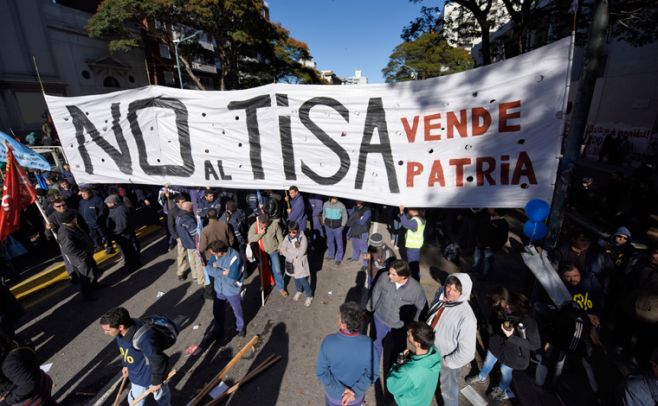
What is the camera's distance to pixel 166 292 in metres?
5.69

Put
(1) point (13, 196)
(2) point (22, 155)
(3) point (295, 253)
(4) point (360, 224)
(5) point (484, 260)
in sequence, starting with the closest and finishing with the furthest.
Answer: (3) point (295, 253) → (1) point (13, 196) → (5) point (484, 260) → (2) point (22, 155) → (4) point (360, 224)

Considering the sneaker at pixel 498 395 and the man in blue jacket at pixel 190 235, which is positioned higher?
the man in blue jacket at pixel 190 235

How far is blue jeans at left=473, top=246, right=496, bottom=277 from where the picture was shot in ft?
18.2

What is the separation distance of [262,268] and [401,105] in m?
3.49

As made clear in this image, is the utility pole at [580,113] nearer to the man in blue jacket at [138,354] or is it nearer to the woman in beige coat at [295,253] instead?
the woman in beige coat at [295,253]

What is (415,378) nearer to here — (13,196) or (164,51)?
(13,196)

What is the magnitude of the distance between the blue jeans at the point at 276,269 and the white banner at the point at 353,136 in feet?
3.97

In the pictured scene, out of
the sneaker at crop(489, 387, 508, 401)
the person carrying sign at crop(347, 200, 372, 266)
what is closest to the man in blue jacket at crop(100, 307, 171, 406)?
the sneaker at crop(489, 387, 508, 401)

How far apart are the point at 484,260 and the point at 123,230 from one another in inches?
276

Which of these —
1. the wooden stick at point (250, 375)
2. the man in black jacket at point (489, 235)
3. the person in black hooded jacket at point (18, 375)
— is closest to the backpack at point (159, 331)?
the person in black hooded jacket at point (18, 375)

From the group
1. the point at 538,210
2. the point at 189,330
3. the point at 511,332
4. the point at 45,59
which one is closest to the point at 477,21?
the point at 538,210

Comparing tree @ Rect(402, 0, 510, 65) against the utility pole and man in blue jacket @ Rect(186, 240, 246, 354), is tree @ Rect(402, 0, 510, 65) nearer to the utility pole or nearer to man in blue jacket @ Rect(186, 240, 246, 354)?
the utility pole

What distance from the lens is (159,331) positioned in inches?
115

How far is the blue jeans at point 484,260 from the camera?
219 inches
